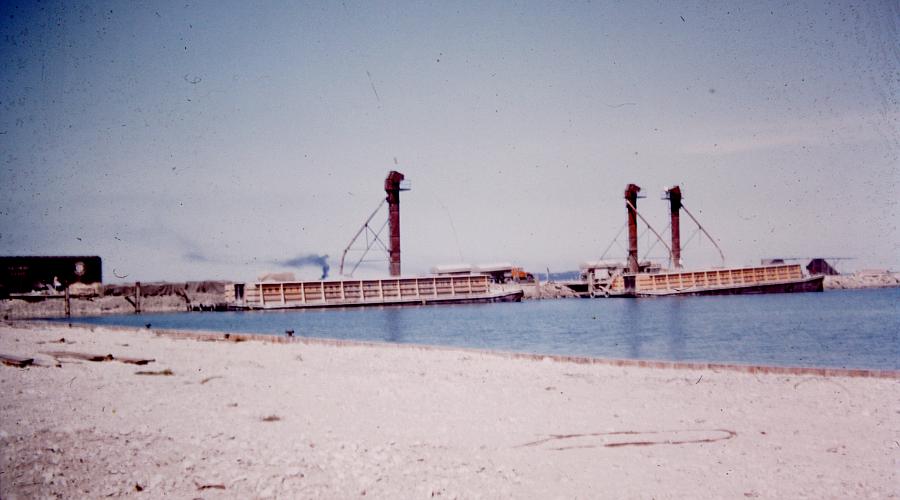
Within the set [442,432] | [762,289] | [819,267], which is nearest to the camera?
[442,432]

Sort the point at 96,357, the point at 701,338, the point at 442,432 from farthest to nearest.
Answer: the point at 701,338, the point at 96,357, the point at 442,432

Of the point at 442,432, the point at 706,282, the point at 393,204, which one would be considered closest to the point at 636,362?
the point at 442,432

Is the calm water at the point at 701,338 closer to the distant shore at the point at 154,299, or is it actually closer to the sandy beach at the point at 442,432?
the sandy beach at the point at 442,432

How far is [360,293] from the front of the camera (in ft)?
227

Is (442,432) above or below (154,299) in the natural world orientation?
below

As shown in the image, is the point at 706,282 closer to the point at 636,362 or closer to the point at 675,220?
the point at 675,220

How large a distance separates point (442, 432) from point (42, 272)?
7693 cm

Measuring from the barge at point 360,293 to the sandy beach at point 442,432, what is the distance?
54.7 meters

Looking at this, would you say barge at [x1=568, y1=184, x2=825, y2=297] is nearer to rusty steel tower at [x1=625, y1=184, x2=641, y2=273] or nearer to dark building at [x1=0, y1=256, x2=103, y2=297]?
rusty steel tower at [x1=625, y1=184, x2=641, y2=273]

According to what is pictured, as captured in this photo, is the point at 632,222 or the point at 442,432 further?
the point at 632,222

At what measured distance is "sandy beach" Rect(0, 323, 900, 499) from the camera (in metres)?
5.14

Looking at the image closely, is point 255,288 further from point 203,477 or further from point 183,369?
point 203,477

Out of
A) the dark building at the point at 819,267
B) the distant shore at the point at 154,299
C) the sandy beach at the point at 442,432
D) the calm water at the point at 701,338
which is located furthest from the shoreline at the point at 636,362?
the dark building at the point at 819,267

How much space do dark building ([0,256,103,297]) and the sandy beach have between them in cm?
6669
